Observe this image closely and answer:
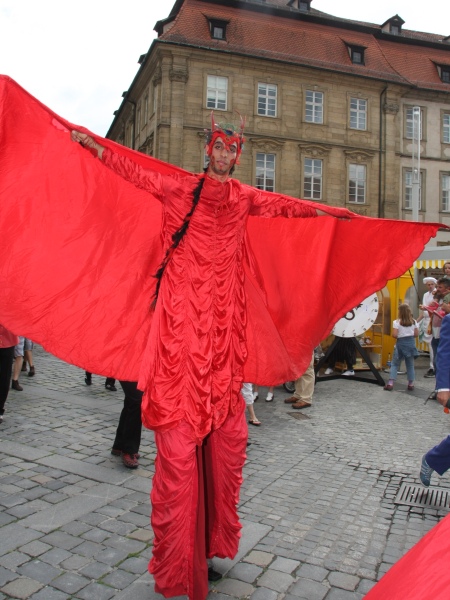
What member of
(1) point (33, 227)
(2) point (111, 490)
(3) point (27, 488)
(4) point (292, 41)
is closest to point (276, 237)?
(1) point (33, 227)

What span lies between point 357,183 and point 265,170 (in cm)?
537

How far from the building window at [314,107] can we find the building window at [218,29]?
5329 millimetres

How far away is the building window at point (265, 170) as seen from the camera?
29141mm

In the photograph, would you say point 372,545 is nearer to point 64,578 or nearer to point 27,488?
point 64,578

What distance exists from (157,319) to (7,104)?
136cm

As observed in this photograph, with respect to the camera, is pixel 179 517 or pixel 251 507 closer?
pixel 179 517

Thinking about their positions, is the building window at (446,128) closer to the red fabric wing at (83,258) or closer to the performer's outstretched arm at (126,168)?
the red fabric wing at (83,258)

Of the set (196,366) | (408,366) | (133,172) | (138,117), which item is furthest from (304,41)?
(196,366)

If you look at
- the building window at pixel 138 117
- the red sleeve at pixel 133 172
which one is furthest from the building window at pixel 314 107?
the red sleeve at pixel 133 172

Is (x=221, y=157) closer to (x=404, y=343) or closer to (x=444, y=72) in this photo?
(x=404, y=343)

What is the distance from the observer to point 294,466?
5.08 meters

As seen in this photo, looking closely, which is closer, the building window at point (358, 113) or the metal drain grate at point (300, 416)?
→ the metal drain grate at point (300, 416)

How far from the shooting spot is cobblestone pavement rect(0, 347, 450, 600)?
2.96 meters

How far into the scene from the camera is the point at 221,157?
283 cm
